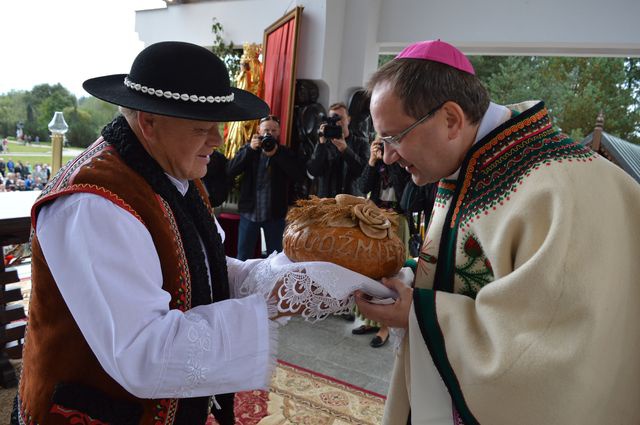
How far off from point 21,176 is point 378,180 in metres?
4.31

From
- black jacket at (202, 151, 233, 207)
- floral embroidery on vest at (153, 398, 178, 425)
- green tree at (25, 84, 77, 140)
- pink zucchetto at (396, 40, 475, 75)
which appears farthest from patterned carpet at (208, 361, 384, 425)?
green tree at (25, 84, 77, 140)

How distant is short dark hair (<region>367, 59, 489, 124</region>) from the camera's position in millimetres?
1301

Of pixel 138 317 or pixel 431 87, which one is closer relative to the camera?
pixel 138 317

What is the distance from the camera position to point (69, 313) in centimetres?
115

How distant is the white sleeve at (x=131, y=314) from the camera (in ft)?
Answer: 3.36

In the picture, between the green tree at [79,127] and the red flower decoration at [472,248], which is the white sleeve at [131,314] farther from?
the green tree at [79,127]

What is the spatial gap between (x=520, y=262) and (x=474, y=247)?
0.17 m

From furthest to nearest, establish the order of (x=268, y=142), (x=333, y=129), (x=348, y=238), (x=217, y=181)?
(x=217, y=181) → (x=268, y=142) → (x=333, y=129) → (x=348, y=238)

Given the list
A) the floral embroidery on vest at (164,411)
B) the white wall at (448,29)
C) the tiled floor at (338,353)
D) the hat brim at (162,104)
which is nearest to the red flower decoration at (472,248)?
the hat brim at (162,104)

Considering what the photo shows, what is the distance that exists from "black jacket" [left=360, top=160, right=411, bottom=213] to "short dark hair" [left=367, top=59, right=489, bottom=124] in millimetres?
2649

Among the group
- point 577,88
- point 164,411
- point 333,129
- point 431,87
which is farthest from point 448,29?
point 577,88

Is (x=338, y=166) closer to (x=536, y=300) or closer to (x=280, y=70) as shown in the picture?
(x=280, y=70)

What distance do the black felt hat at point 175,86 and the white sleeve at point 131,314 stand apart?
29cm

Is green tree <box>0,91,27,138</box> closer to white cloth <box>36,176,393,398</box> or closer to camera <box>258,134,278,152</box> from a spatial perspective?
camera <box>258,134,278,152</box>
